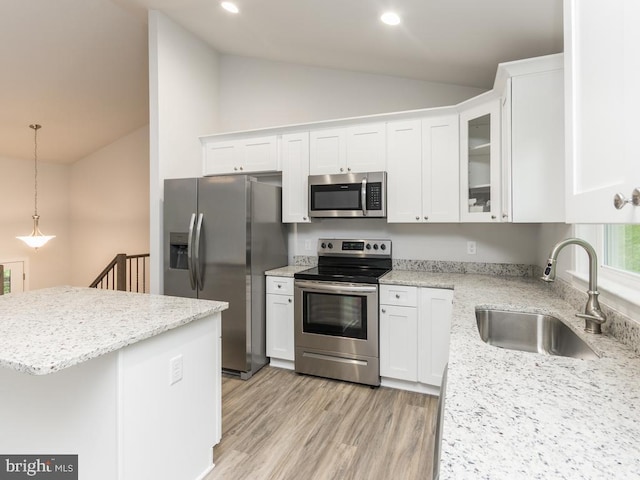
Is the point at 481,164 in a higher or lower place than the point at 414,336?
higher

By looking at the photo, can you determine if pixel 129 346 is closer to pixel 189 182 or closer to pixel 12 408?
pixel 12 408

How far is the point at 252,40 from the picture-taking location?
3320mm

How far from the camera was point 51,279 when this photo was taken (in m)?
6.21

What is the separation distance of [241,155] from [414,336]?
2402 mm

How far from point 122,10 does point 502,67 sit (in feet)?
10.7

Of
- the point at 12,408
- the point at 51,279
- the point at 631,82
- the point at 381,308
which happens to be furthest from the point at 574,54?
the point at 51,279

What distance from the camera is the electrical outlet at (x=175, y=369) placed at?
154 centimetres

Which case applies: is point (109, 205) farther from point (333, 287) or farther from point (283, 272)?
point (333, 287)

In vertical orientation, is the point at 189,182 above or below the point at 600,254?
above

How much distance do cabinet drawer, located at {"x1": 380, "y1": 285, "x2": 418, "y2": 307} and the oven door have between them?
0.07 m

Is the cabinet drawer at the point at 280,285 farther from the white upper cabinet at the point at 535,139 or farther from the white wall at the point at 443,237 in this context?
the white upper cabinet at the point at 535,139

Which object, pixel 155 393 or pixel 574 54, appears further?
pixel 155 393

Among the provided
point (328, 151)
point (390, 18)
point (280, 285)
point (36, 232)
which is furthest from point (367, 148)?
point (36, 232)

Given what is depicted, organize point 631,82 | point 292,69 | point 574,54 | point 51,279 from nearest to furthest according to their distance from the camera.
Result: point 631,82 < point 574,54 < point 292,69 < point 51,279
